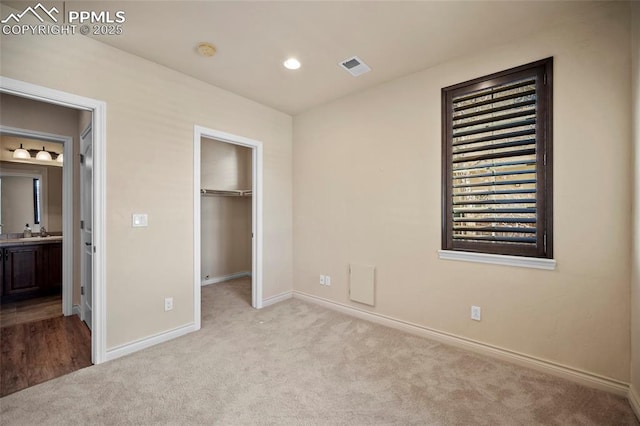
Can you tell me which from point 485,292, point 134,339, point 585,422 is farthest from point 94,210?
point 585,422

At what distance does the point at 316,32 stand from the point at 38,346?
12.4 ft

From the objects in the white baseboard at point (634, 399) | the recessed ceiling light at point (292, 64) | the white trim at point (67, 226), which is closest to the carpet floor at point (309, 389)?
the white baseboard at point (634, 399)

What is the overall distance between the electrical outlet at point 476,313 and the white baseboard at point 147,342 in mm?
2751

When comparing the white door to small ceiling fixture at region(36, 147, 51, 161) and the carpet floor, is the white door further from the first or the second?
small ceiling fixture at region(36, 147, 51, 161)

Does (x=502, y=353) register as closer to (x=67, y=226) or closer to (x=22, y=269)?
(x=67, y=226)

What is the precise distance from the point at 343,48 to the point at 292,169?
1.92 m

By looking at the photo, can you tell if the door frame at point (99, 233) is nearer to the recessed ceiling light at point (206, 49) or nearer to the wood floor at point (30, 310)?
the recessed ceiling light at point (206, 49)

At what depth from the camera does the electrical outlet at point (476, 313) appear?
2488 millimetres

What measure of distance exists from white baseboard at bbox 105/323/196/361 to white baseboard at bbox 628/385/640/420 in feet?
11.5

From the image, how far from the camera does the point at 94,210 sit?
2342 millimetres

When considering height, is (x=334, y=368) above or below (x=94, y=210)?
below

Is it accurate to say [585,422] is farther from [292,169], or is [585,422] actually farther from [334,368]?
[292,169]

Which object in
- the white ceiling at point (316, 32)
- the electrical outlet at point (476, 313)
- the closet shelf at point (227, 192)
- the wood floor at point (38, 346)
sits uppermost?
the white ceiling at point (316, 32)
